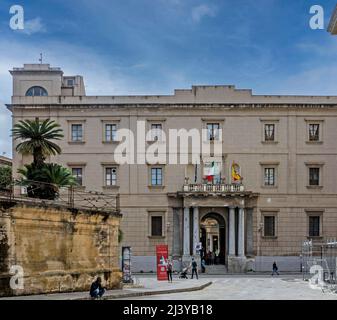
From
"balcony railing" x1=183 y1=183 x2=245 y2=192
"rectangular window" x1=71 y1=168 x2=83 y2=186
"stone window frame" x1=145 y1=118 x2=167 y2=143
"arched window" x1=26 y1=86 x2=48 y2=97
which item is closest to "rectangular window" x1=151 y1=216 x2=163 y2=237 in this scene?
"balcony railing" x1=183 y1=183 x2=245 y2=192

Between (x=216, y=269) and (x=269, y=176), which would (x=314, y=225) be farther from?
(x=216, y=269)

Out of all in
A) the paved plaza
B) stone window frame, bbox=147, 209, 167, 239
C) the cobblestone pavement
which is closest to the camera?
the paved plaza

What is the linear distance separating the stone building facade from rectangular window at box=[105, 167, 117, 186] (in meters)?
0.09

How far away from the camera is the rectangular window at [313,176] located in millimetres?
53709

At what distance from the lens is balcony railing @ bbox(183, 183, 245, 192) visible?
173 ft

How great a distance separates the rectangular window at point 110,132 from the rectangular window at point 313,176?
15239 mm

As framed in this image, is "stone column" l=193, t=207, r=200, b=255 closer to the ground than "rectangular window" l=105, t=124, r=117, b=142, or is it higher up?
closer to the ground

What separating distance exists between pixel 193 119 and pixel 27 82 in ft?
44.5

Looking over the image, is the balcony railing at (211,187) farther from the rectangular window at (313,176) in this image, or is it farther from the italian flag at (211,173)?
the rectangular window at (313,176)

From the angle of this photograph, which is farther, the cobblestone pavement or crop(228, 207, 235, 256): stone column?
crop(228, 207, 235, 256): stone column

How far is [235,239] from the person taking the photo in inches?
2084

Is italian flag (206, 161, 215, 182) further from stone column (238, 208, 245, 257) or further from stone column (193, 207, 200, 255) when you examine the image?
stone column (238, 208, 245, 257)

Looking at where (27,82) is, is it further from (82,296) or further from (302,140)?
(82,296)
